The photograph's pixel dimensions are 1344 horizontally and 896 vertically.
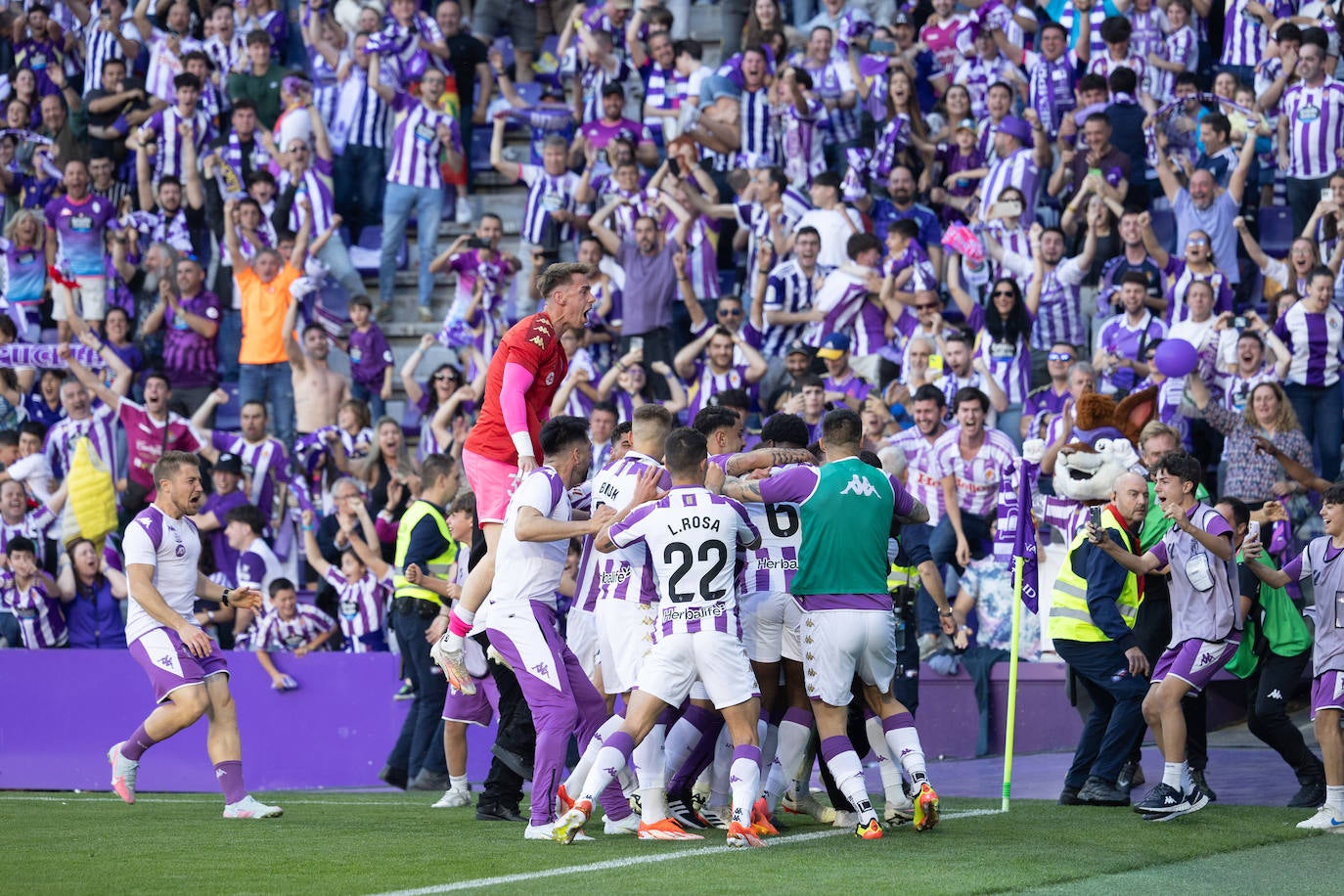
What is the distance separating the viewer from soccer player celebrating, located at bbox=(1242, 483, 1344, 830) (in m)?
9.16

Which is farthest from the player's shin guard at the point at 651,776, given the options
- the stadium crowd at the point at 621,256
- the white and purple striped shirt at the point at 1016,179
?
the white and purple striped shirt at the point at 1016,179

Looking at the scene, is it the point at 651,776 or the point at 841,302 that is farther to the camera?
the point at 841,302

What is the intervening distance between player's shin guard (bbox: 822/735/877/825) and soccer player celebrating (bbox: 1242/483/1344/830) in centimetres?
250

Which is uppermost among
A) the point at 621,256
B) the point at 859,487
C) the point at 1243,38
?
the point at 1243,38

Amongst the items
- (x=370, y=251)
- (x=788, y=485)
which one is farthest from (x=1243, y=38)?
(x=788, y=485)

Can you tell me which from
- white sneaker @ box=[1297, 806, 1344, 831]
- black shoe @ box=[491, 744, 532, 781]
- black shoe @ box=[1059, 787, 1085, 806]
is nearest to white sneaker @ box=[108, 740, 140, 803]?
black shoe @ box=[491, 744, 532, 781]

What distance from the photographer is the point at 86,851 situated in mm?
8375

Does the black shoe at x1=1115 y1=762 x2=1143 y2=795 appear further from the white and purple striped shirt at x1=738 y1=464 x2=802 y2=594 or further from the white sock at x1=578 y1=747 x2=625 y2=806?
the white sock at x1=578 y1=747 x2=625 y2=806

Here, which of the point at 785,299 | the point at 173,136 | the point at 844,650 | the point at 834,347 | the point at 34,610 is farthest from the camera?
the point at 173,136

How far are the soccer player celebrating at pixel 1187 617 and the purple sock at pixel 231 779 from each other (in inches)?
197

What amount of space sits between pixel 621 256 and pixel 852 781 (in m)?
9.37

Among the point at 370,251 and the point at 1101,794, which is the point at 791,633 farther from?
the point at 370,251

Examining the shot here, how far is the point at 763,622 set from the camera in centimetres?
908

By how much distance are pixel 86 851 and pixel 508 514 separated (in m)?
2.62
